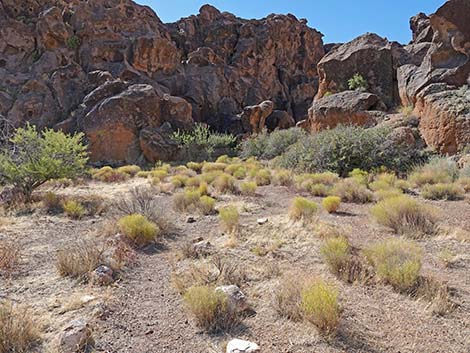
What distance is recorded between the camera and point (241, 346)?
2.83m

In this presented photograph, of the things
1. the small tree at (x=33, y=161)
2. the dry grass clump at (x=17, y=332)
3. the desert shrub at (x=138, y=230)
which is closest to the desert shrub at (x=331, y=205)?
the desert shrub at (x=138, y=230)

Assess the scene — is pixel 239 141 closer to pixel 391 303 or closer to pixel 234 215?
pixel 234 215

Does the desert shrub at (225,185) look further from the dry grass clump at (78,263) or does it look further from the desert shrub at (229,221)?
the dry grass clump at (78,263)

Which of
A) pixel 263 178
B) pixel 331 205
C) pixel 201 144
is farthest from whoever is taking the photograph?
pixel 201 144

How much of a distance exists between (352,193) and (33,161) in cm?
985

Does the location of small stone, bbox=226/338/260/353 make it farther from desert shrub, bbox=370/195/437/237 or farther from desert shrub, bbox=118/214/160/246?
desert shrub, bbox=370/195/437/237

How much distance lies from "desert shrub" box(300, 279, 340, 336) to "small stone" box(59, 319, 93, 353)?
2.06 meters

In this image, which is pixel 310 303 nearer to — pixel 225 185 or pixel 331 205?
pixel 331 205

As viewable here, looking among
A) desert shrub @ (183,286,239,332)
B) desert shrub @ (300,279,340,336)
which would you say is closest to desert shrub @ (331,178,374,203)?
desert shrub @ (300,279,340,336)

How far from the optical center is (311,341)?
296cm

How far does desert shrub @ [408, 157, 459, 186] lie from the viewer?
10.2 m

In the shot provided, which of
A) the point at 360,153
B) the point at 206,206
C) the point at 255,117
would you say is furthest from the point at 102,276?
the point at 255,117

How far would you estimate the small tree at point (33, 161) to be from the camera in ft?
33.9

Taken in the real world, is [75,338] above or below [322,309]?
below
